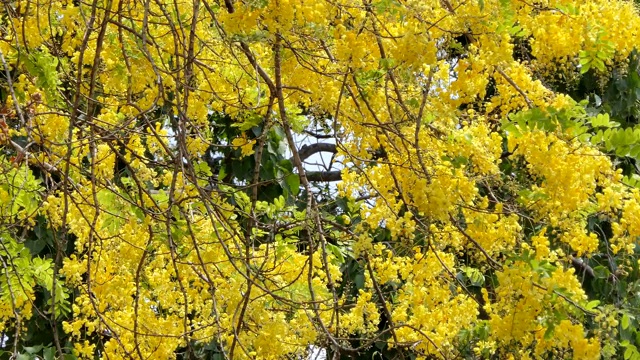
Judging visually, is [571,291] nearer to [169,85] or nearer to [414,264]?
[414,264]

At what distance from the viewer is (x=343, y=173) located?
142 inches

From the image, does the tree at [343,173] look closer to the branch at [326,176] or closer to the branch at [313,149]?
the branch at [326,176]

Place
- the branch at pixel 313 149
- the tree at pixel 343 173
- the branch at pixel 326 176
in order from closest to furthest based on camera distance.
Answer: the tree at pixel 343 173 < the branch at pixel 326 176 < the branch at pixel 313 149

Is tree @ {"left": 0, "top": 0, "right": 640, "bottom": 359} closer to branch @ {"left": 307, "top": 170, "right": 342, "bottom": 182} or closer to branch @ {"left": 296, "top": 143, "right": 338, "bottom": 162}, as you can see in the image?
branch @ {"left": 307, "top": 170, "right": 342, "bottom": 182}

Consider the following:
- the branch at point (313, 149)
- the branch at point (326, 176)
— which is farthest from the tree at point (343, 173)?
the branch at point (313, 149)

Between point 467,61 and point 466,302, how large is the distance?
99 centimetres

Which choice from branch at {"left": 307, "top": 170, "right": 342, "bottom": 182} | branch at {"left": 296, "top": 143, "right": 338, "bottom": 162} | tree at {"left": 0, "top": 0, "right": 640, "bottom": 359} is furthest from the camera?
branch at {"left": 296, "top": 143, "right": 338, "bottom": 162}

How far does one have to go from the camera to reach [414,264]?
3.36 m

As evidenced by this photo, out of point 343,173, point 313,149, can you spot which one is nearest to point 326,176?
point 313,149

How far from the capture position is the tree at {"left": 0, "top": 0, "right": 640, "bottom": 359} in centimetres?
246

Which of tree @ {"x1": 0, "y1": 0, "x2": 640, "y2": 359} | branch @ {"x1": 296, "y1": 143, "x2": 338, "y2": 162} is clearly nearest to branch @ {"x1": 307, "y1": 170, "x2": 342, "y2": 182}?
branch @ {"x1": 296, "y1": 143, "x2": 338, "y2": 162}

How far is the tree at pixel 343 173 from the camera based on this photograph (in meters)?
2.46

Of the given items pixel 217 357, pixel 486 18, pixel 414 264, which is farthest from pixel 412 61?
pixel 217 357

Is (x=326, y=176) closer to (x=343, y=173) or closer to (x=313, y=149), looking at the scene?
(x=313, y=149)
